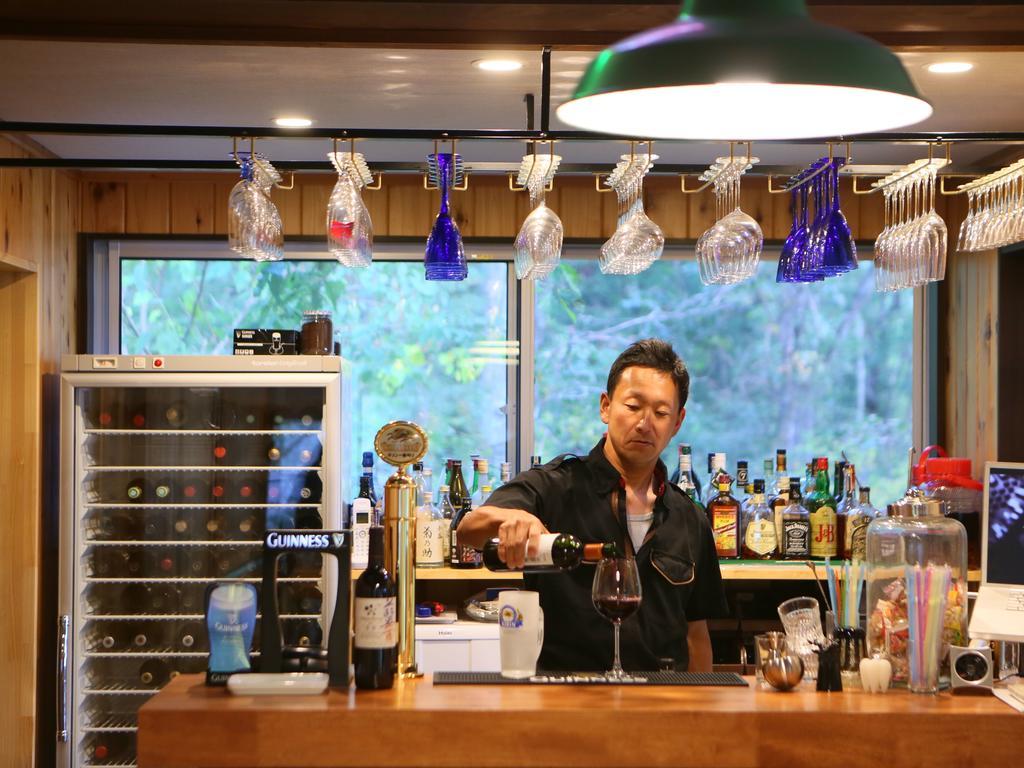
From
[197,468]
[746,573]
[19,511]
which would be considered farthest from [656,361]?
[19,511]

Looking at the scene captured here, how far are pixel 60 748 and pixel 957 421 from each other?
13.0 ft

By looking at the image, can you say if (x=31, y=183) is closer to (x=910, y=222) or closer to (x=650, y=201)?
(x=650, y=201)

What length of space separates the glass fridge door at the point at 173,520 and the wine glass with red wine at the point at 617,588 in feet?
8.46

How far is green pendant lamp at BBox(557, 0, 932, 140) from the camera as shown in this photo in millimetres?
1551

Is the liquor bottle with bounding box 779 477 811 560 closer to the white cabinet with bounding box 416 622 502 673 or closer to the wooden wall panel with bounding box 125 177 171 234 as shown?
the white cabinet with bounding box 416 622 502 673

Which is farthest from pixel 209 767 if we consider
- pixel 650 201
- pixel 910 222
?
pixel 650 201

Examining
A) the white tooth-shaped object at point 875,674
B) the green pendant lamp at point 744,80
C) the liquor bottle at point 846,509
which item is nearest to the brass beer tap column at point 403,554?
the white tooth-shaped object at point 875,674

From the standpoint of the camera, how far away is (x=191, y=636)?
194 inches

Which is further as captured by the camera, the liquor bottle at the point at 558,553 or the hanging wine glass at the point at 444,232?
the hanging wine glass at the point at 444,232

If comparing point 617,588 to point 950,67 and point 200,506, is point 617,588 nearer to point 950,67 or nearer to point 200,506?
point 950,67

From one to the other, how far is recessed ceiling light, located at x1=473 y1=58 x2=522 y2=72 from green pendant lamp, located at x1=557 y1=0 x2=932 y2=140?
5.65 ft

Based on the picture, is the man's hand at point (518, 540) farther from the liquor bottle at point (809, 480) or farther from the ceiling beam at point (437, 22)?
the liquor bottle at point (809, 480)

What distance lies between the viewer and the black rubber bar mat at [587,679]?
8.02 feet

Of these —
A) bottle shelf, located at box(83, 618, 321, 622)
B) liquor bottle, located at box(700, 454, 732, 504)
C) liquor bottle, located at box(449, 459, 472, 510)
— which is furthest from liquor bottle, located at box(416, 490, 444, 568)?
liquor bottle, located at box(700, 454, 732, 504)
